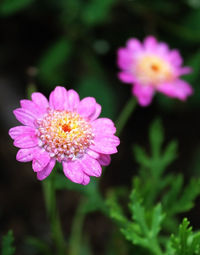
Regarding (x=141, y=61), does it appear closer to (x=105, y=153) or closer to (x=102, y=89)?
(x=102, y=89)

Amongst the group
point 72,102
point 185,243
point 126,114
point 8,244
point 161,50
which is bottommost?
point 8,244

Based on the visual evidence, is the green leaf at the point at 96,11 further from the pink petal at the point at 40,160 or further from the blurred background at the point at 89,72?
the pink petal at the point at 40,160

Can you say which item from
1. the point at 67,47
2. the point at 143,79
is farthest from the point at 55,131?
the point at 67,47

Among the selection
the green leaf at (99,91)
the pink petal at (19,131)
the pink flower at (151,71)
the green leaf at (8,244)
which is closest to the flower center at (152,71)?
the pink flower at (151,71)

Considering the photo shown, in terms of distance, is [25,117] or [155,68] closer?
[25,117]

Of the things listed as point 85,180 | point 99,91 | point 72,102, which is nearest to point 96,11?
point 99,91

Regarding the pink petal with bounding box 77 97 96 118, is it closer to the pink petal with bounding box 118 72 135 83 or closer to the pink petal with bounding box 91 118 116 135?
the pink petal with bounding box 91 118 116 135

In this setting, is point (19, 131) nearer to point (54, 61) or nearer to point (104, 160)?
point (104, 160)

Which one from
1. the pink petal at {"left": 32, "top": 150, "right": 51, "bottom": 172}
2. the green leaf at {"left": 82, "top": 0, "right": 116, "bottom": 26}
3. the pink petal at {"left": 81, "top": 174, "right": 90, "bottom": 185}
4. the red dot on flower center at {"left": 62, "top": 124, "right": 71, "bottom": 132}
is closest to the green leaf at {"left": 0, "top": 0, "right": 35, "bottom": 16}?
the green leaf at {"left": 82, "top": 0, "right": 116, "bottom": 26}
